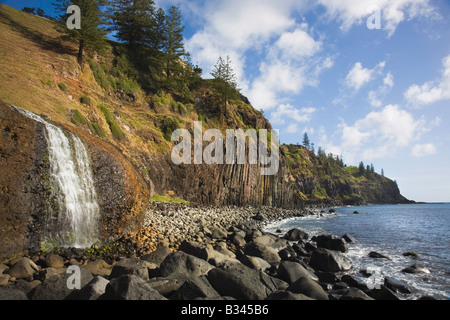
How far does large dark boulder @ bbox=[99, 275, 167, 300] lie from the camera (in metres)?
5.66

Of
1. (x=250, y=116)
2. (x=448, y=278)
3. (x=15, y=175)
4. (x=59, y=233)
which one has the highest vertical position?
(x=250, y=116)

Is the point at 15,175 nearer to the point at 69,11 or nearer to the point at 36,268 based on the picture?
the point at 36,268

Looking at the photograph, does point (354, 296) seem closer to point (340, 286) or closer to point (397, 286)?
point (340, 286)

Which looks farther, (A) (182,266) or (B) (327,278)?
(B) (327,278)

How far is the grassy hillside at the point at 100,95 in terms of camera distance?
2012 centimetres

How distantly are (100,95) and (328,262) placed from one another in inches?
1156

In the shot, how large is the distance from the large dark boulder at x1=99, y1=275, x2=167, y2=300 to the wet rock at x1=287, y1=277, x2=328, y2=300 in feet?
16.0

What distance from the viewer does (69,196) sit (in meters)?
11.6

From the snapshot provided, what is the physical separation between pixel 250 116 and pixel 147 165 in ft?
125

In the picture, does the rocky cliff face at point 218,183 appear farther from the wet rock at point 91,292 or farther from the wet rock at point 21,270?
the wet rock at point 91,292

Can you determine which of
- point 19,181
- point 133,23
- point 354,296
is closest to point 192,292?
point 354,296

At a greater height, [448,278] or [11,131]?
[11,131]
